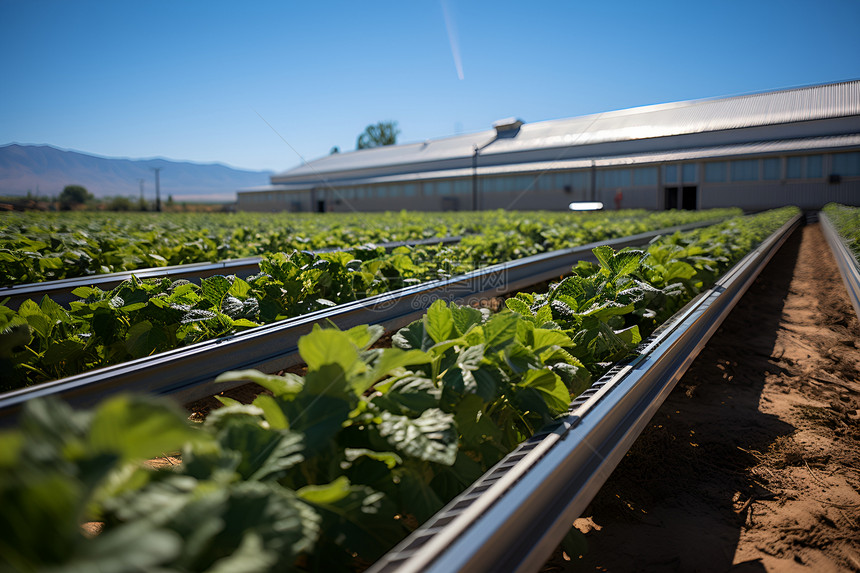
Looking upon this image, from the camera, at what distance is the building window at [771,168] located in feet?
104

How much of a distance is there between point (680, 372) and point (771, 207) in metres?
36.1

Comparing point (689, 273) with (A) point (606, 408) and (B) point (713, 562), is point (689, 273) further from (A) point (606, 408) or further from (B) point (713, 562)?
(A) point (606, 408)

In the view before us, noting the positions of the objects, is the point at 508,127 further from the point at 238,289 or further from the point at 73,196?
the point at 238,289

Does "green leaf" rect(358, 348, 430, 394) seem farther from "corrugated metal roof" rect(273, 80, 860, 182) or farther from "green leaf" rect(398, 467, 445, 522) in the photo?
"corrugated metal roof" rect(273, 80, 860, 182)

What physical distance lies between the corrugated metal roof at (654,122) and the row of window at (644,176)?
4.32 metres

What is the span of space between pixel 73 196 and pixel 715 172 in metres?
44.1

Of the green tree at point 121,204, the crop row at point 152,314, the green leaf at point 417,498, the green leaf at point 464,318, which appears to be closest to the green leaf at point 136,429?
the green leaf at point 417,498

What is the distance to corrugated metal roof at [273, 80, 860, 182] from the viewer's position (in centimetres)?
3544

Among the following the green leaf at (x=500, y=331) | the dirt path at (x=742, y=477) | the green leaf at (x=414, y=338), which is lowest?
the dirt path at (x=742, y=477)

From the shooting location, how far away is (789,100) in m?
37.4

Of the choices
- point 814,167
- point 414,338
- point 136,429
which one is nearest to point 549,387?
point 414,338

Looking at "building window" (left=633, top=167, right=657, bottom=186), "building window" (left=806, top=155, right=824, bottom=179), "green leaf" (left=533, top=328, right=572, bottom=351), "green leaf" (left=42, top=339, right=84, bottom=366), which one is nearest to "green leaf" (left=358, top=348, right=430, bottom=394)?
"green leaf" (left=533, top=328, right=572, bottom=351)

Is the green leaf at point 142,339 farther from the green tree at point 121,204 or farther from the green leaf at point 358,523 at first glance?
the green tree at point 121,204

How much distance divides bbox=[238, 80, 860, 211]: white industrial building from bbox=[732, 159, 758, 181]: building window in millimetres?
61
